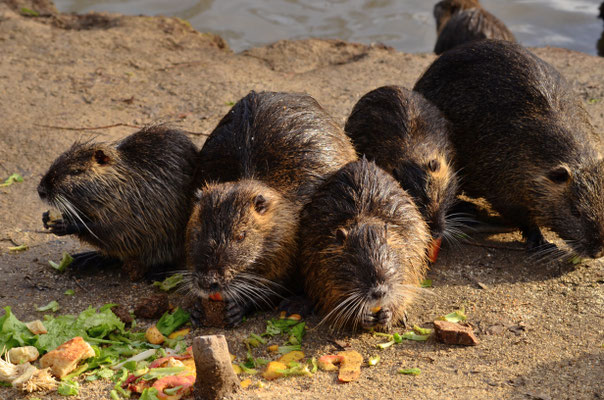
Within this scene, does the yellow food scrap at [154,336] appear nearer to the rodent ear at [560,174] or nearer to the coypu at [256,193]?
the coypu at [256,193]

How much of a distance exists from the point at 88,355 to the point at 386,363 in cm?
143

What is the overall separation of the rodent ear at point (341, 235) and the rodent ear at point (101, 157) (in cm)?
163

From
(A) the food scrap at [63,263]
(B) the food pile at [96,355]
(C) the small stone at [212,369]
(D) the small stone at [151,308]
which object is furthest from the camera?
(A) the food scrap at [63,263]

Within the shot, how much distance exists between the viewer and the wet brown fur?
15.0 ft

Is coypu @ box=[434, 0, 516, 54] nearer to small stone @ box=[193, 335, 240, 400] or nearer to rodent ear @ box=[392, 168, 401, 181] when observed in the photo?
rodent ear @ box=[392, 168, 401, 181]

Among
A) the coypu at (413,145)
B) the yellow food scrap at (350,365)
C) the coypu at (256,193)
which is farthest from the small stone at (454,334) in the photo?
the coypu at (256,193)

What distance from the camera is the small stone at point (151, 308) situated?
4.16 meters

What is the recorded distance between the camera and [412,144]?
4.91 m

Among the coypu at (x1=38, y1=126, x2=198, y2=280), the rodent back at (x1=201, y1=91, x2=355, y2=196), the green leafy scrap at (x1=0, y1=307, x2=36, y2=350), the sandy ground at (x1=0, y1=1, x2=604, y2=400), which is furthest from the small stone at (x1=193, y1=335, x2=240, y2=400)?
the coypu at (x1=38, y1=126, x2=198, y2=280)

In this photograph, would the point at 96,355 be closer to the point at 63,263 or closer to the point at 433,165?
the point at 63,263

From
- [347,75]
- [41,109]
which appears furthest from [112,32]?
[347,75]

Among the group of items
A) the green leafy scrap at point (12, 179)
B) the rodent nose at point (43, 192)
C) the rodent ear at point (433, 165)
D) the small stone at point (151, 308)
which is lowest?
the small stone at point (151, 308)

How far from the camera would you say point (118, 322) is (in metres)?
4.00

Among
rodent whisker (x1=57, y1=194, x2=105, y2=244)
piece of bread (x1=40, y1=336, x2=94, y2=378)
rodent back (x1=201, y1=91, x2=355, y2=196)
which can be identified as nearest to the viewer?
piece of bread (x1=40, y1=336, x2=94, y2=378)
